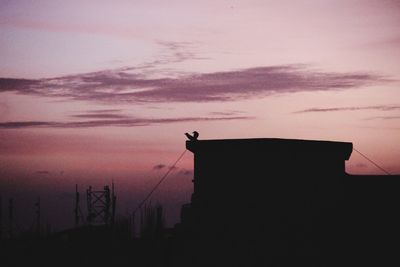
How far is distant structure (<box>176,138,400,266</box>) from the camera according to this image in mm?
22688

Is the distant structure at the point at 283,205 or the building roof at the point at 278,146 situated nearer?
the distant structure at the point at 283,205

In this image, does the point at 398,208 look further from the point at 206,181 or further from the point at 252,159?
the point at 206,181

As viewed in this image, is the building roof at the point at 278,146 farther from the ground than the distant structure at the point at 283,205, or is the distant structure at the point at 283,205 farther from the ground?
the building roof at the point at 278,146

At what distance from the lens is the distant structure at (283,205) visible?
22688 mm

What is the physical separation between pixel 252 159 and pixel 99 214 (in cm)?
3144

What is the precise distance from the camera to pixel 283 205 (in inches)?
936

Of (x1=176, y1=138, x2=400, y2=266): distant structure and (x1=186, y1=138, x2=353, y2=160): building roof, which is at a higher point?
(x1=186, y1=138, x2=353, y2=160): building roof

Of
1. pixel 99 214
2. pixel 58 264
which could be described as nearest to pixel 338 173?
pixel 58 264

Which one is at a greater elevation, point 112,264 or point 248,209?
point 248,209

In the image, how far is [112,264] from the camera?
3128cm

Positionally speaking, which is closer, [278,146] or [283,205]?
[283,205]

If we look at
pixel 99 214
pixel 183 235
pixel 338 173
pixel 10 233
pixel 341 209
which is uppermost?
pixel 338 173

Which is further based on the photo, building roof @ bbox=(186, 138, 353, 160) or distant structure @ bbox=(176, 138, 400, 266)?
building roof @ bbox=(186, 138, 353, 160)

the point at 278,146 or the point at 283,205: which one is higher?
the point at 278,146
